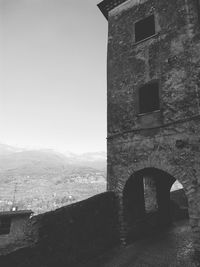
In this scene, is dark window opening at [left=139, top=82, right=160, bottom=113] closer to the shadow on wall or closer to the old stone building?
the old stone building

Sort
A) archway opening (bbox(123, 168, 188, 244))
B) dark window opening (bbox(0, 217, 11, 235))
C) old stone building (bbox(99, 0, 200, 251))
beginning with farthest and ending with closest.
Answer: dark window opening (bbox(0, 217, 11, 235))
archway opening (bbox(123, 168, 188, 244))
old stone building (bbox(99, 0, 200, 251))

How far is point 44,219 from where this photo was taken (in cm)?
546

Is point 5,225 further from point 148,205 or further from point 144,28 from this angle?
point 144,28

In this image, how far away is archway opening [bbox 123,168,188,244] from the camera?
7756mm

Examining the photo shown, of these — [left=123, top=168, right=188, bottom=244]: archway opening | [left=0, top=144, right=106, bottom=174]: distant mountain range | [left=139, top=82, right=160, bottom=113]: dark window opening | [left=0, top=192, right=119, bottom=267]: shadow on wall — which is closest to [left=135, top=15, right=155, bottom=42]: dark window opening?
[left=139, top=82, right=160, bottom=113]: dark window opening

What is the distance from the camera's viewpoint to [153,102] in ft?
28.6

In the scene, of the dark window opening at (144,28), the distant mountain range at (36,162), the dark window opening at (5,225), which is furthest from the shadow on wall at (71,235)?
the distant mountain range at (36,162)

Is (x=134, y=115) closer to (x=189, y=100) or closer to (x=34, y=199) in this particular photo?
(x=189, y=100)

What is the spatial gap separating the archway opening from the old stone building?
0.05 meters

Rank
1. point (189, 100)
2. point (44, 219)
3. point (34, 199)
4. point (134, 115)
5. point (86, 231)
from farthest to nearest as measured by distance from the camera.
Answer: point (34, 199), point (134, 115), point (189, 100), point (86, 231), point (44, 219)

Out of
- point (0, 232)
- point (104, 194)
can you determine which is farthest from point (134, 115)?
point (0, 232)

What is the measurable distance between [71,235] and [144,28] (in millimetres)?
9252

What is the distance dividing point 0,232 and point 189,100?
46.9ft

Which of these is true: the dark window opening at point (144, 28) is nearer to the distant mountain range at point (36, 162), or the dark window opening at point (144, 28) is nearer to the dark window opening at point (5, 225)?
the dark window opening at point (5, 225)
